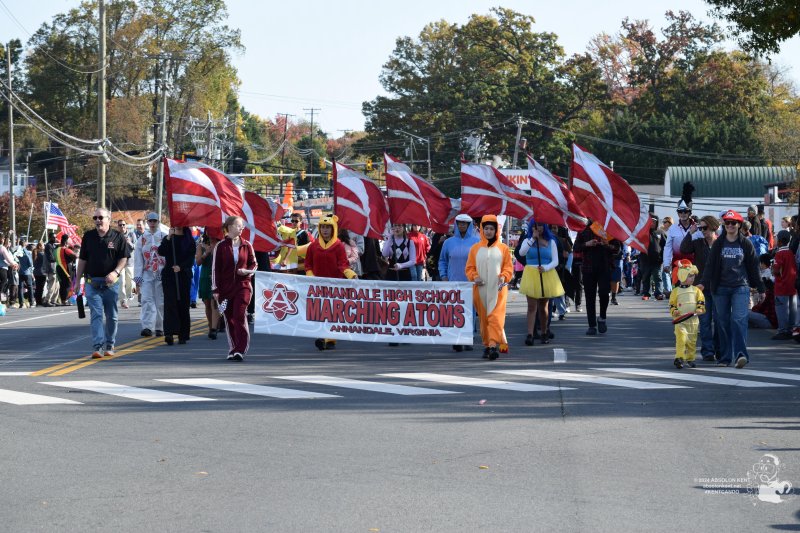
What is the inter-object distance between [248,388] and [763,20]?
43.8 feet

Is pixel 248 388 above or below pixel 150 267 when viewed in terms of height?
below

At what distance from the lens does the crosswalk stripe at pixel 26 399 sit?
1172 centimetres

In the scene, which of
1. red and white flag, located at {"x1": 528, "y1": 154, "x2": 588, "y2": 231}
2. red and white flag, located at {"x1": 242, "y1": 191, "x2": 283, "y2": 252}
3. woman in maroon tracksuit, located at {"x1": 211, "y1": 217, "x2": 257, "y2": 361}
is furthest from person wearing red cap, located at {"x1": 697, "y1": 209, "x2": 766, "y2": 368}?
red and white flag, located at {"x1": 242, "y1": 191, "x2": 283, "y2": 252}

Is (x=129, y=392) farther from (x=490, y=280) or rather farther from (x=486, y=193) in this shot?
(x=486, y=193)

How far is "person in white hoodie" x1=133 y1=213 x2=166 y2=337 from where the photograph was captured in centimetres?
1867

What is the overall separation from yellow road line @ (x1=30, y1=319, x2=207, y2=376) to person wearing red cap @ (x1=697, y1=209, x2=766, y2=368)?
763cm

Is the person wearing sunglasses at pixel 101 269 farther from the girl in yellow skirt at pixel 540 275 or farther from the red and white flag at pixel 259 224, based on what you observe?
the girl in yellow skirt at pixel 540 275

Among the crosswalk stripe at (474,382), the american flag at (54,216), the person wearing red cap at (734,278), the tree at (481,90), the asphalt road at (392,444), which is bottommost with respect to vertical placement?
the asphalt road at (392,444)

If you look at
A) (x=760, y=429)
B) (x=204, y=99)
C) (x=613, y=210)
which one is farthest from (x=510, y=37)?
(x=760, y=429)

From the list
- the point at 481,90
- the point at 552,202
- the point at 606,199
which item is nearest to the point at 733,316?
the point at 606,199

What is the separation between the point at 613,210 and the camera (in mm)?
18438

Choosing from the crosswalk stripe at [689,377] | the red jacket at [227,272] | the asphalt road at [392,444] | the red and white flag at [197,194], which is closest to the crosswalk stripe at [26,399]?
the asphalt road at [392,444]

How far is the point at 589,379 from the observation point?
1370cm

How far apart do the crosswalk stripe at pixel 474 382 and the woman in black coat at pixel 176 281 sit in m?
4.86
